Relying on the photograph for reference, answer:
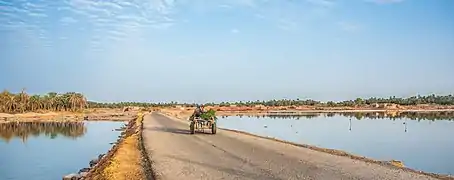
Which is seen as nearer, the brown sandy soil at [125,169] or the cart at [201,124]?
the brown sandy soil at [125,169]

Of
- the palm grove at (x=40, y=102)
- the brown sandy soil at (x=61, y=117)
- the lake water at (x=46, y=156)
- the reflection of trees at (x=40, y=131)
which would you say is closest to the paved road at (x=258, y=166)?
the lake water at (x=46, y=156)

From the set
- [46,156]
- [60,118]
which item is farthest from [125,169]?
[60,118]

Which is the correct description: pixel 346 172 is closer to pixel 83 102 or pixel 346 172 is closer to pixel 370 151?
pixel 370 151

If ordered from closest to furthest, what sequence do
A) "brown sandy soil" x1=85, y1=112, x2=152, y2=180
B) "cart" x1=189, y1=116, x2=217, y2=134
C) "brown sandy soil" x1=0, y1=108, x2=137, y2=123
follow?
"brown sandy soil" x1=85, y1=112, x2=152, y2=180, "cart" x1=189, y1=116, x2=217, y2=134, "brown sandy soil" x1=0, y1=108, x2=137, y2=123

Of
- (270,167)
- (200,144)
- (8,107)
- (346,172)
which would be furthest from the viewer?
(8,107)

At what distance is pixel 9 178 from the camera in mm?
24531

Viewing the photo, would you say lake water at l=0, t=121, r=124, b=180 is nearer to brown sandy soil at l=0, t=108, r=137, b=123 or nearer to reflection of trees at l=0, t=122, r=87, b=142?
reflection of trees at l=0, t=122, r=87, b=142

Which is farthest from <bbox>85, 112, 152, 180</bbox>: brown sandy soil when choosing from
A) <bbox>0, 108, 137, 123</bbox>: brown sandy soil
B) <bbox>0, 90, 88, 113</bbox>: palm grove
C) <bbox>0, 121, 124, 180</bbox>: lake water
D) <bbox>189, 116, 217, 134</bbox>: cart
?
<bbox>0, 90, 88, 113</bbox>: palm grove

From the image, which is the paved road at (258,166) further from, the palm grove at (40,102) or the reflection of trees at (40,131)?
the palm grove at (40,102)

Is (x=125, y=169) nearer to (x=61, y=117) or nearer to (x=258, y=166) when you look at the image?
(x=258, y=166)

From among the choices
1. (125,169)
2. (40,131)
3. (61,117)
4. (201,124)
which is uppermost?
(201,124)

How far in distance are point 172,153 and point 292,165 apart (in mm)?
6501

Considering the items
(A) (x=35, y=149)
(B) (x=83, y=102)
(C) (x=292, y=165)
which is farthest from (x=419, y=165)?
(B) (x=83, y=102)

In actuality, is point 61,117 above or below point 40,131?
above
